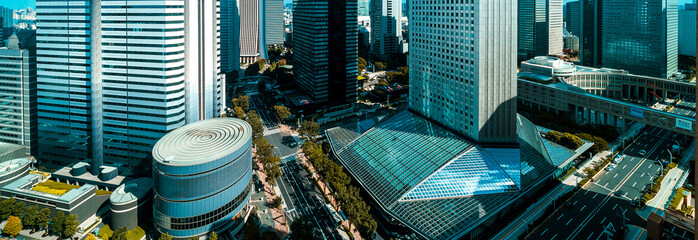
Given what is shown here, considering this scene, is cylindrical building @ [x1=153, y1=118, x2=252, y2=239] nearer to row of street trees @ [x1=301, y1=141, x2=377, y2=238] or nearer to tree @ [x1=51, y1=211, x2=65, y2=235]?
tree @ [x1=51, y1=211, x2=65, y2=235]

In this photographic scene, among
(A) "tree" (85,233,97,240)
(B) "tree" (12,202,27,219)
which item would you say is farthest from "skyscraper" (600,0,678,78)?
(B) "tree" (12,202,27,219)

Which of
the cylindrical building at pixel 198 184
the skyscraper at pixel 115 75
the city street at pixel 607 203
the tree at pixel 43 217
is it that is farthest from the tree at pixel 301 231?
the tree at pixel 43 217

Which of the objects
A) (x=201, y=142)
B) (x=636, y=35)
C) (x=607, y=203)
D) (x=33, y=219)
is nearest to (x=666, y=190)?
(x=607, y=203)

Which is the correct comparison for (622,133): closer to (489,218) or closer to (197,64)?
(489,218)

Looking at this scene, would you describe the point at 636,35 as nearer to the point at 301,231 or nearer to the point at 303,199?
the point at 303,199

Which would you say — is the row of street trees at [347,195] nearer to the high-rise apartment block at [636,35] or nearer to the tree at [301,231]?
the tree at [301,231]

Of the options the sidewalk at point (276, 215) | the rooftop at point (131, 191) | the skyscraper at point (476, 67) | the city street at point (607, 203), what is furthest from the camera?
the skyscraper at point (476, 67)
